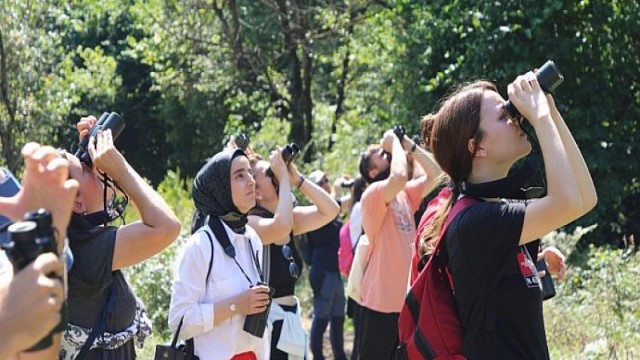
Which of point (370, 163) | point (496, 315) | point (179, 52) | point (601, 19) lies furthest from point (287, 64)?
point (496, 315)

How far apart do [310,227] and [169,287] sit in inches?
A: 179

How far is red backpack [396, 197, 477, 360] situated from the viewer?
351cm

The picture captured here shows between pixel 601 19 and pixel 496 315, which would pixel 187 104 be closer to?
pixel 601 19

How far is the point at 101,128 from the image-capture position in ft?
12.3

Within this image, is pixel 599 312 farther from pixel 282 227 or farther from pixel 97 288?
pixel 97 288

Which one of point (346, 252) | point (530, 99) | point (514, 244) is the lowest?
point (346, 252)

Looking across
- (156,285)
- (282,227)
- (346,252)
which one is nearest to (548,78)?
(282,227)

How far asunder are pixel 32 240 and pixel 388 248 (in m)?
5.16

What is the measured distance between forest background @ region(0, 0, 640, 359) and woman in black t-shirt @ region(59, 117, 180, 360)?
4.46m

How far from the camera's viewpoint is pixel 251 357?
4.80 meters

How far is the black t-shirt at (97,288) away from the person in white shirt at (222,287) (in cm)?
64

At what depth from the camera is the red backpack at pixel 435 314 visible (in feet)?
11.5

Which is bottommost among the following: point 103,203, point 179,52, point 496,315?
point 179,52

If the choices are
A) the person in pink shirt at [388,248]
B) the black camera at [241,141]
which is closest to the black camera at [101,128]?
the black camera at [241,141]
